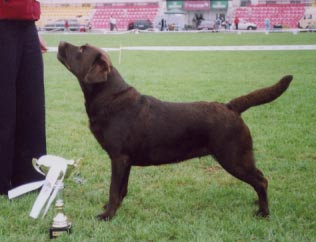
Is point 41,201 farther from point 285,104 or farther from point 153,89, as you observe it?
point 153,89

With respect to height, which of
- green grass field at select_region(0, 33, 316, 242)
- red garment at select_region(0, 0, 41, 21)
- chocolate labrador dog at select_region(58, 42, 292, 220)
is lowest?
green grass field at select_region(0, 33, 316, 242)

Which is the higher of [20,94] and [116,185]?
[20,94]

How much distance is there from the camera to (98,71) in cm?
393

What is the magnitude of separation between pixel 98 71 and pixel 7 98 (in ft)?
4.02

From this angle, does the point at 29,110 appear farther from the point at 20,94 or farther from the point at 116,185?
the point at 116,185

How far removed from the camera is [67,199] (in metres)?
4.74

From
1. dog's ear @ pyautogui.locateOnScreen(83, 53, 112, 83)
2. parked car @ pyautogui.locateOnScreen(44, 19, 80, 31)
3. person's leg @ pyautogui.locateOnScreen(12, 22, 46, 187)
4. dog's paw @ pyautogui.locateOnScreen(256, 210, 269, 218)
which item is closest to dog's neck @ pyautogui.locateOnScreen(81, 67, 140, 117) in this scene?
dog's ear @ pyautogui.locateOnScreen(83, 53, 112, 83)

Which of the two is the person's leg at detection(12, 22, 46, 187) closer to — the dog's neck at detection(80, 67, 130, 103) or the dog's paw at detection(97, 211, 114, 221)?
the dog's neck at detection(80, 67, 130, 103)

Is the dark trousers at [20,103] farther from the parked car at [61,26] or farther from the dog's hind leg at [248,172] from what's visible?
the parked car at [61,26]

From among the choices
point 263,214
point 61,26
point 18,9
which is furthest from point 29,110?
point 61,26

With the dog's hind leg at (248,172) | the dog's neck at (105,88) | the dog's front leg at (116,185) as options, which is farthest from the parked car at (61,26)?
the dog's hind leg at (248,172)

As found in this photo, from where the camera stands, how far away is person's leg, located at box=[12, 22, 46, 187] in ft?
15.5

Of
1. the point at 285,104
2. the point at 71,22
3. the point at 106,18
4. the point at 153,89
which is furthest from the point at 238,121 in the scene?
the point at 106,18

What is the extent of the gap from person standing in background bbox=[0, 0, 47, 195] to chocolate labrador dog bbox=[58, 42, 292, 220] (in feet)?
1.87
